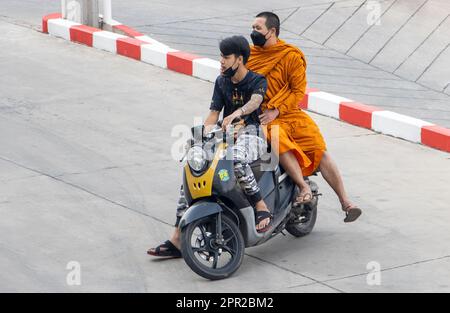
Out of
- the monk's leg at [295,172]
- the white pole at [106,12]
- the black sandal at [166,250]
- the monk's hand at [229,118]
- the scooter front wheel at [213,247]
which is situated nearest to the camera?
the scooter front wheel at [213,247]

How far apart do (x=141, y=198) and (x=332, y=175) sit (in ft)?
5.21

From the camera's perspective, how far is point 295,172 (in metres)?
7.85

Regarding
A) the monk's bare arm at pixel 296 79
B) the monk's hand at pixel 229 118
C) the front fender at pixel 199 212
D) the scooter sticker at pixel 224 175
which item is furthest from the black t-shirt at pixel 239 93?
the front fender at pixel 199 212

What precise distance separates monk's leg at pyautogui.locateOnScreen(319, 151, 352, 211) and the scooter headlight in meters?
1.18

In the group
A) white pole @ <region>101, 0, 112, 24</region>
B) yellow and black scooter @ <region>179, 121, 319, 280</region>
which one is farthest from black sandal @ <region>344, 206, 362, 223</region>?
white pole @ <region>101, 0, 112, 24</region>

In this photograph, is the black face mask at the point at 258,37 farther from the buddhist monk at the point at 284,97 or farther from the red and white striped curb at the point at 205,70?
the red and white striped curb at the point at 205,70

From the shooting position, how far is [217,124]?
303 inches

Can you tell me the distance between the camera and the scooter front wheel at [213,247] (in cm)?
723

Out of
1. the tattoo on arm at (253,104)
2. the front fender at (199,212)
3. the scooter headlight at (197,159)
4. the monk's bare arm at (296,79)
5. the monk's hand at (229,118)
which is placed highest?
the monk's bare arm at (296,79)

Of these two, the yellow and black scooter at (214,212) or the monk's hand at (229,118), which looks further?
the monk's hand at (229,118)

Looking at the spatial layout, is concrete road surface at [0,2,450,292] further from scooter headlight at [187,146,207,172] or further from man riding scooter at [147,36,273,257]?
scooter headlight at [187,146,207,172]

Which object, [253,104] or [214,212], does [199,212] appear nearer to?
[214,212]
